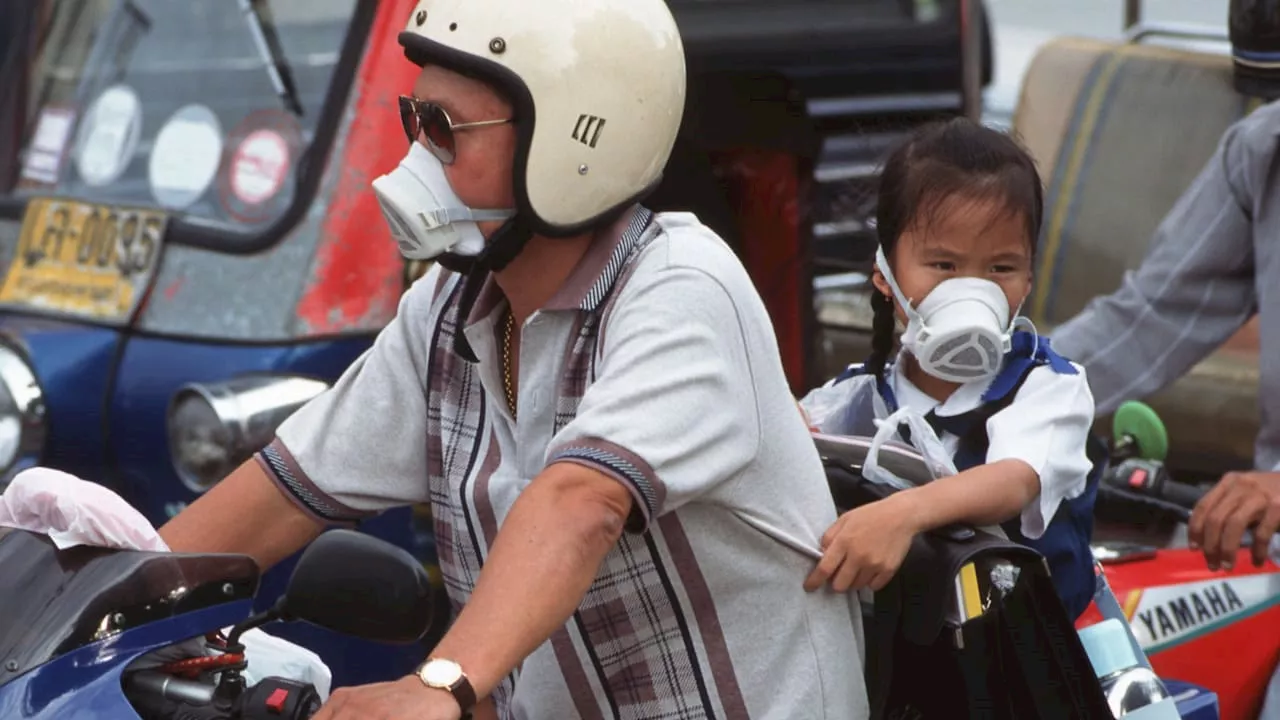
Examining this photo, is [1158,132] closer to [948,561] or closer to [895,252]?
[895,252]

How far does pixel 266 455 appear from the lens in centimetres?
246

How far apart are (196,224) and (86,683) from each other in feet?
7.31

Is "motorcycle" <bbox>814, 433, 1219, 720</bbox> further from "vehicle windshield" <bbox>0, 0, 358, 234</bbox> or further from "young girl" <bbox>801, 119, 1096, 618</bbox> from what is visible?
"vehicle windshield" <bbox>0, 0, 358, 234</bbox>

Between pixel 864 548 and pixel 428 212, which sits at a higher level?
pixel 428 212

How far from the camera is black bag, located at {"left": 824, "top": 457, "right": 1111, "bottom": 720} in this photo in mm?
2244

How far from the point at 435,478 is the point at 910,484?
1.80 feet

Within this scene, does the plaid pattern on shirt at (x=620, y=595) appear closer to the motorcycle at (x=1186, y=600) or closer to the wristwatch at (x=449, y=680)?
the wristwatch at (x=449, y=680)

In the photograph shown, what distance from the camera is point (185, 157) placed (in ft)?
13.7

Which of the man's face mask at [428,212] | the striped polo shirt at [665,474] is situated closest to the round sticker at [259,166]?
the striped polo shirt at [665,474]

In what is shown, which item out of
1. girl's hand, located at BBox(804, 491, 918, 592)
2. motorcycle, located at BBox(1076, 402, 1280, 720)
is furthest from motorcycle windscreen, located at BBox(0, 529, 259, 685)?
motorcycle, located at BBox(1076, 402, 1280, 720)

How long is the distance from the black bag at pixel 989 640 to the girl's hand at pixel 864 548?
5 cm

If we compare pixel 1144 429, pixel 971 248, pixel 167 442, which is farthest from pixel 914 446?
pixel 167 442

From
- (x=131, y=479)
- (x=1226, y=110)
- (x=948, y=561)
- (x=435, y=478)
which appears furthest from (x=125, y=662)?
(x=1226, y=110)

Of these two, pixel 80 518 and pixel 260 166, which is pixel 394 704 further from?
pixel 260 166
